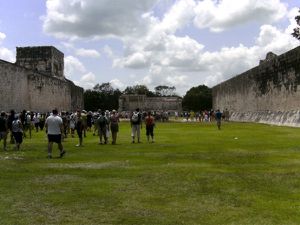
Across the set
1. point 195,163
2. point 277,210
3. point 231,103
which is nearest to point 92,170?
point 195,163

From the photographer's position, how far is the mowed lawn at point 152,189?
21.4 ft

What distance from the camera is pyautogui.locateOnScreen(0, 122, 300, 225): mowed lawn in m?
6.53

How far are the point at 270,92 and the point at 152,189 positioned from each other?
88.3 ft

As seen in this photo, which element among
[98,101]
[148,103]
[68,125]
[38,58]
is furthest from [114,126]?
[98,101]

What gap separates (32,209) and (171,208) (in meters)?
1.92

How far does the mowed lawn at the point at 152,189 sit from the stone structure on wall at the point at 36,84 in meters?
22.8

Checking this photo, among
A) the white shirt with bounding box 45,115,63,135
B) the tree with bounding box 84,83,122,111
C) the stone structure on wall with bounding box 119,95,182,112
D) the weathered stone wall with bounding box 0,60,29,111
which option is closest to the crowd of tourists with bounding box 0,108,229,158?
the white shirt with bounding box 45,115,63,135

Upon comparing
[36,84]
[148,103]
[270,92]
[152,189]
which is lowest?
[152,189]

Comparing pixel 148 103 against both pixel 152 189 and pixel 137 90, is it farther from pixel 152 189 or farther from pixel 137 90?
pixel 152 189

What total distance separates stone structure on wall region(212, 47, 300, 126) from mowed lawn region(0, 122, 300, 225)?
49.8 feet

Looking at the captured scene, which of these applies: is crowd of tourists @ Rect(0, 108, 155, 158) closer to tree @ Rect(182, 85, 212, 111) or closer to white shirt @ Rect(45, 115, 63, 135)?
white shirt @ Rect(45, 115, 63, 135)

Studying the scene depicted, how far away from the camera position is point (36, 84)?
141 ft

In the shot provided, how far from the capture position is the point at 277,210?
22.1ft

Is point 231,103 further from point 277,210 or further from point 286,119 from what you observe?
point 277,210
